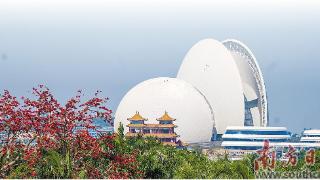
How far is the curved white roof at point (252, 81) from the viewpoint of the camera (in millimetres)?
119812

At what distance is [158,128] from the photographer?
10875cm

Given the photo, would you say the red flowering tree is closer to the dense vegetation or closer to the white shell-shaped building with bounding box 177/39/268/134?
the dense vegetation

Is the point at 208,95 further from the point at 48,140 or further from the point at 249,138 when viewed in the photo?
the point at 48,140

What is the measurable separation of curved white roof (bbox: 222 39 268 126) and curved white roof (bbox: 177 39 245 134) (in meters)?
3.28

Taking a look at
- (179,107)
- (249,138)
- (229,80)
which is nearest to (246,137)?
(249,138)

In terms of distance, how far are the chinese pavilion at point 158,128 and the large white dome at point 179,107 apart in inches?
107

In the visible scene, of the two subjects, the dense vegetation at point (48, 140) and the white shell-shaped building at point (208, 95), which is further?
the white shell-shaped building at point (208, 95)

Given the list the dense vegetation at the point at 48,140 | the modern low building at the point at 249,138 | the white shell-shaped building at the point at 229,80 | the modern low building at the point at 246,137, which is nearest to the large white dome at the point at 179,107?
the white shell-shaped building at the point at 229,80

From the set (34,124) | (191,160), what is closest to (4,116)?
(34,124)

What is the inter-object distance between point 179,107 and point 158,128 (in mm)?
5455

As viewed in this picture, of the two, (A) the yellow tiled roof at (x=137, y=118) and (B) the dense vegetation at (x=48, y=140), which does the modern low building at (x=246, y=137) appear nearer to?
(A) the yellow tiled roof at (x=137, y=118)

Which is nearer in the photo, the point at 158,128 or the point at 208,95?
the point at 158,128

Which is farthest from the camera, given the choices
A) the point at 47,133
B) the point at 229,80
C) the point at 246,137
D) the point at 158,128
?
the point at 229,80

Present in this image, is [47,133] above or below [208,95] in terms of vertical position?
below
